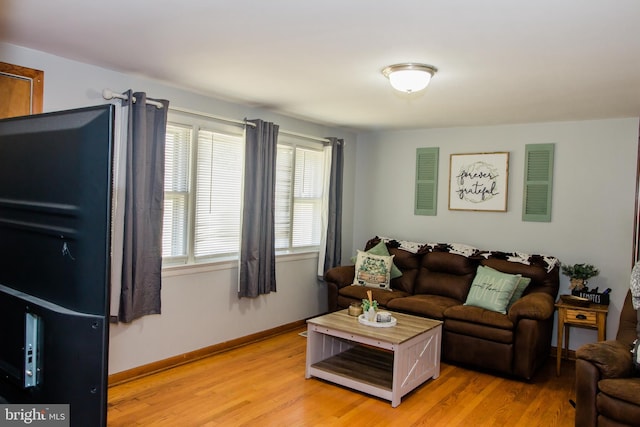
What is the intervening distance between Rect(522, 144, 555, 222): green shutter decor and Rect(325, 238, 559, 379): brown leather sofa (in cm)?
48

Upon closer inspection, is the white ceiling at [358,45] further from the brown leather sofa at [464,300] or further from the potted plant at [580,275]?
the brown leather sofa at [464,300]

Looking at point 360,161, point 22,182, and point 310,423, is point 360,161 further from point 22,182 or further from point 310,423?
point 22,182

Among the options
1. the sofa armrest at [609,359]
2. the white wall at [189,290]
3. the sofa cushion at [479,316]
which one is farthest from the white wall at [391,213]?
the sofa armrest at [609,359]

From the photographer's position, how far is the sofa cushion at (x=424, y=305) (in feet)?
13.9

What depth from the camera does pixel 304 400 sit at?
3.33 meters

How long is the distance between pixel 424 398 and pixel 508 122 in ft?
9.37

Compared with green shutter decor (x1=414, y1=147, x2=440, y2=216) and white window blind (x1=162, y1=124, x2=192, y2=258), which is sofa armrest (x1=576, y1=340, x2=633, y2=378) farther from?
white window blind (x1=162, y1=124, x2=192, y2=258)

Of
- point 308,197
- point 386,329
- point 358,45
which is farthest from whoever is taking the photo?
point 308,197

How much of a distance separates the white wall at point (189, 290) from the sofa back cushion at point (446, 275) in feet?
4.09

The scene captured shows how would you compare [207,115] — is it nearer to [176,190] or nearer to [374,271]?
[176,190]

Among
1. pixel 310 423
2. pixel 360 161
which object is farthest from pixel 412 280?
pixel 310 423

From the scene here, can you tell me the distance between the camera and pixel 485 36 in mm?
2367

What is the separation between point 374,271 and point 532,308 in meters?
1.64

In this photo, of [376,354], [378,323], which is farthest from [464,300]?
[378,323]
